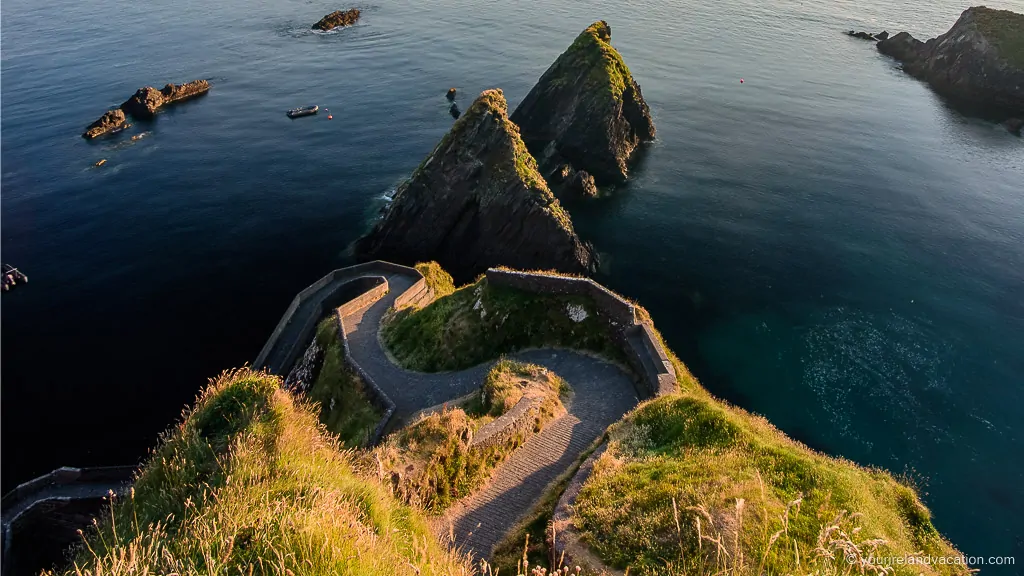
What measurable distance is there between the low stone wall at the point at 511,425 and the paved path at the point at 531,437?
65 centimetres

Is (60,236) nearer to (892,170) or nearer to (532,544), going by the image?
(532,544)

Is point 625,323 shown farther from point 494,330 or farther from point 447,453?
point 447,453

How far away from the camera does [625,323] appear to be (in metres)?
28.2

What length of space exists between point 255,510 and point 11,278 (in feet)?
191

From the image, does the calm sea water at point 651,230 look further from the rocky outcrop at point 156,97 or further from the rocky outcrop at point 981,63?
the rocky outcrop at point 981,63

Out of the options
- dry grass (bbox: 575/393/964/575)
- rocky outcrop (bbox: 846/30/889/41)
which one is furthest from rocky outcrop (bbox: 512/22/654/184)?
rocky outcrop (bbox: 846/30/889/41)

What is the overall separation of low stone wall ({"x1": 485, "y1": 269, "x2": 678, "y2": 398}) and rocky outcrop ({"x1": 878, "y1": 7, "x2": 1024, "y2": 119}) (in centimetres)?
9515

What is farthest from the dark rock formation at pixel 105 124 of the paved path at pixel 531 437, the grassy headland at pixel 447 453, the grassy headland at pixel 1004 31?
the grassy headland at pixel 1004 31

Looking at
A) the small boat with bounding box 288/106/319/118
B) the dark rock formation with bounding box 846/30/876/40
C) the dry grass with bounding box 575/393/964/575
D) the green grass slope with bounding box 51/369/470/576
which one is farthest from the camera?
the dark rock formation with bounding box 846/30/876/40

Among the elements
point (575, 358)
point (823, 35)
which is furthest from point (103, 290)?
point (823, 35)

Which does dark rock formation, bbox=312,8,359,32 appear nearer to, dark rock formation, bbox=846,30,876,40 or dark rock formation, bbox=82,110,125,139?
dark rock formation, bbox=82,110,125,139

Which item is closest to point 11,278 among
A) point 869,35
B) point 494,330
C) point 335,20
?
point 494,330

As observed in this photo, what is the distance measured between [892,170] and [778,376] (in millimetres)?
42602

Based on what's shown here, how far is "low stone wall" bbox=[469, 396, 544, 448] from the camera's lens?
20375 millimetres
